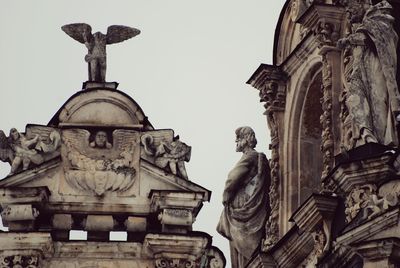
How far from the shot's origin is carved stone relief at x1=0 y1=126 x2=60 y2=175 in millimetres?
67688

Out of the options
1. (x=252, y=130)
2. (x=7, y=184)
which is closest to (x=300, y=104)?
(x=252, y=130)

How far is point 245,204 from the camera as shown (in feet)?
231

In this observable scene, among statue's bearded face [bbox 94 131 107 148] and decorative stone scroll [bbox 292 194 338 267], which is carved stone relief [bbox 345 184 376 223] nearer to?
decorative stone scroll [bbox 292 194 338 267]

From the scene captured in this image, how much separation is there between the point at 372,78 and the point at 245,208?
16.7ft

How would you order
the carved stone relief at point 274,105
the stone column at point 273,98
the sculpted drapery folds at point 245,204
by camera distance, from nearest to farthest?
the carved stone relief at point 274,105
the sculpted drapery folds at point 245,204
the stone column at point 273,98

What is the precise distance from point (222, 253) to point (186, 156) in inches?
63.7

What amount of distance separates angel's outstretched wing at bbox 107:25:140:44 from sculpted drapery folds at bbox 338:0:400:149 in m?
4.18

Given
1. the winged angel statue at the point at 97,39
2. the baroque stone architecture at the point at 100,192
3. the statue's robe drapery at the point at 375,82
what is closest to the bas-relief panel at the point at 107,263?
the baroque stone architecture at the point at 100,192

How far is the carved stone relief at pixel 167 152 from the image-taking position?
222 ft

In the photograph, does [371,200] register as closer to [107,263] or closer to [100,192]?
[107,263]

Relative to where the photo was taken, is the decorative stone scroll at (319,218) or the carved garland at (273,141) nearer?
the decorative stone scroll at (319,218)

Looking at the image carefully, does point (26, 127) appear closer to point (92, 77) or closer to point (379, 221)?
point (92, 77)

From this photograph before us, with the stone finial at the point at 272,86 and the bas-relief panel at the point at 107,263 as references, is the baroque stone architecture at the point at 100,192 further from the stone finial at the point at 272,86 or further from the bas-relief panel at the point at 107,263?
the stone finial at the point at 272,86

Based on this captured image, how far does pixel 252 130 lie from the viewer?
233 feet
